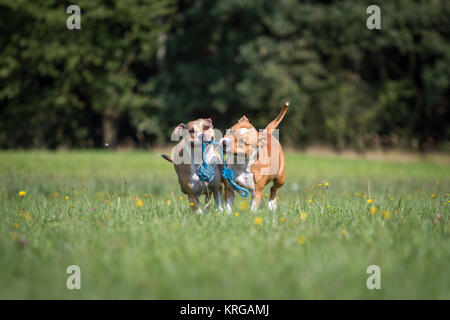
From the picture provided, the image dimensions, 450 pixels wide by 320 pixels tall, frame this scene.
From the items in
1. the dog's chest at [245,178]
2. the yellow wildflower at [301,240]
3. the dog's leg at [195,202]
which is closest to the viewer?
the yellow wildflower at [301,240]

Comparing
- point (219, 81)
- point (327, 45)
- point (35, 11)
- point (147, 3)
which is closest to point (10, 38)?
point (35, 11)

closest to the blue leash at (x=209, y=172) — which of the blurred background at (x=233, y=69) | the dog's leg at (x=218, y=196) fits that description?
the dog's leg at (x=218, y=196)

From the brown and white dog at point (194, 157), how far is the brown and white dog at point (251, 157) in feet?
0.60

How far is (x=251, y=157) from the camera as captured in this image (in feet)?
15.3

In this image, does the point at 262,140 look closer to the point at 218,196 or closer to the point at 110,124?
the point at 218,196

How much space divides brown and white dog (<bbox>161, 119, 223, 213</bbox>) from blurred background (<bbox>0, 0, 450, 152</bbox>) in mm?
15696

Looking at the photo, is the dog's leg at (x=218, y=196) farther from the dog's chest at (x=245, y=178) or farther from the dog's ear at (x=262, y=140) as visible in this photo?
the dog's ear at (x=262, y=140)

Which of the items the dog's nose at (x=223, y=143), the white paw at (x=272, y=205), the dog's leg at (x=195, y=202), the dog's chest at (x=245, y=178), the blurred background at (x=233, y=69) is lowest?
the white paw at (x=272, y=205)

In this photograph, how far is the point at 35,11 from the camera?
20.5 meters

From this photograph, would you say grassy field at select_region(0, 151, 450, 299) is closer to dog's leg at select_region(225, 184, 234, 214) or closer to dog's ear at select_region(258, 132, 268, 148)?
dog's leg at select_region(225, 184, 234, 214)

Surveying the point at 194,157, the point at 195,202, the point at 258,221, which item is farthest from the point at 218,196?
the point at 258,221

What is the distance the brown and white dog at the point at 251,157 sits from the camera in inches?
179

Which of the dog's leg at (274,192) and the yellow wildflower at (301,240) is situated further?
the dog's leg at (274,192)

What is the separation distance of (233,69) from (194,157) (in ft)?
60.2
